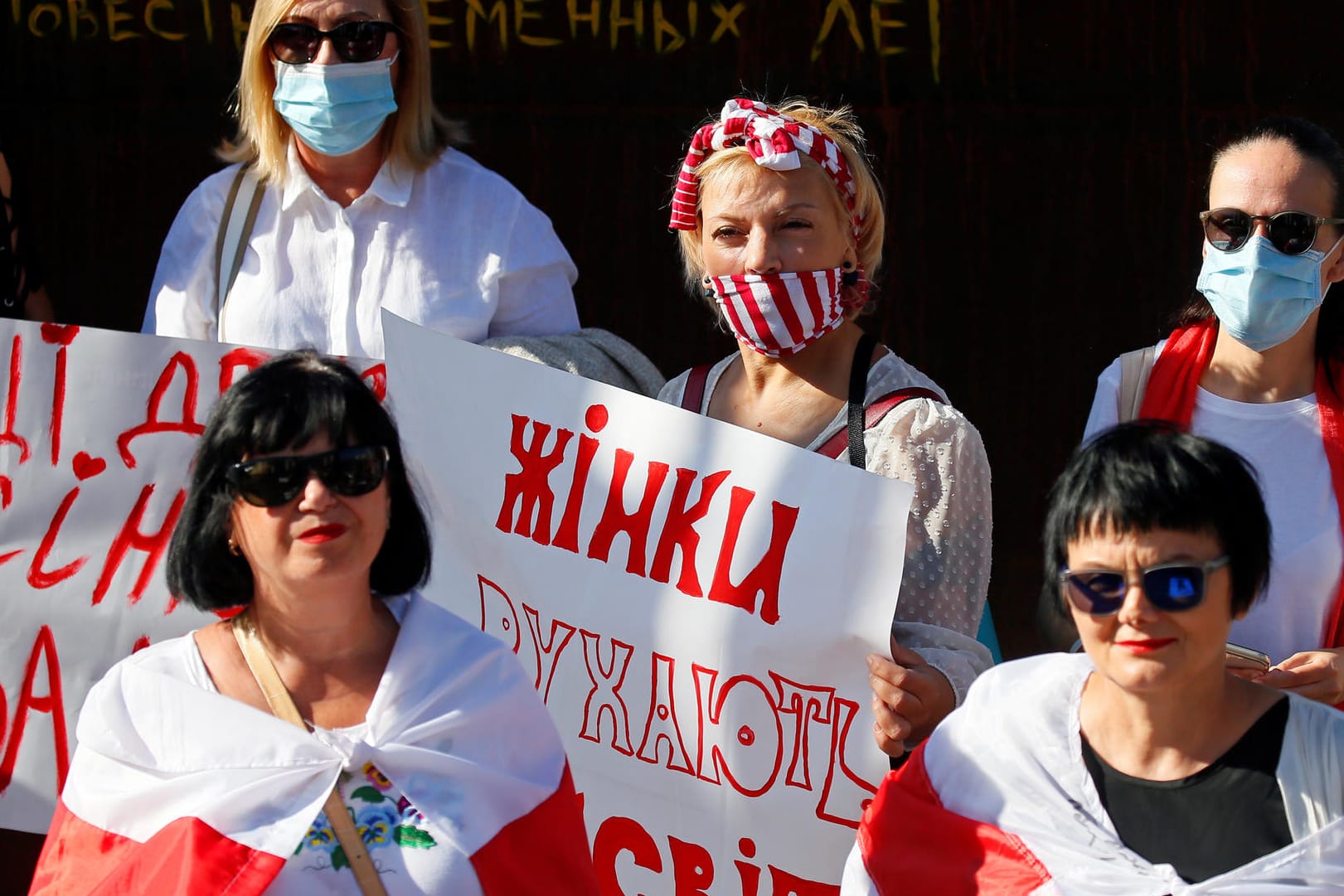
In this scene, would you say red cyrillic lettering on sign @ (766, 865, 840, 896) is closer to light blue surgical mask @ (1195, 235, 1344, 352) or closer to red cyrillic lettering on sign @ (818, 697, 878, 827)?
red cyrillic lettering on sign @ (818, 697, 878, 827)

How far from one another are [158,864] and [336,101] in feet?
5.84

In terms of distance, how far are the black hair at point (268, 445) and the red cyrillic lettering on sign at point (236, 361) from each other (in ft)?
2.91

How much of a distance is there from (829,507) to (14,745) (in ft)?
6.20

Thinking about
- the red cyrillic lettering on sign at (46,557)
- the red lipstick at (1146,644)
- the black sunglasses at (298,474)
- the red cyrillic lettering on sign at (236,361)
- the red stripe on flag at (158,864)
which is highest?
the black sunglasses at (298,474)

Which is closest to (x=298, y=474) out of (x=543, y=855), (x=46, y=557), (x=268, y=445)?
(x=268, y=445)

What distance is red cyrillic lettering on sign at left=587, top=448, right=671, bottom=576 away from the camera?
11.5 ft

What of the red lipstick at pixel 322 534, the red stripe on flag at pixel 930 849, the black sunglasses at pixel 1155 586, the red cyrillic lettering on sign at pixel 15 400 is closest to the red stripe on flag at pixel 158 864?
the red lipstick at pixel 322 534

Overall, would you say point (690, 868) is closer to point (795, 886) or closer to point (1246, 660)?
point (795, 886)

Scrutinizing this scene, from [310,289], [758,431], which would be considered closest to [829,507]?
[758,431]

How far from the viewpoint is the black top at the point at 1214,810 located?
2.54 m

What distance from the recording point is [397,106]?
398cm

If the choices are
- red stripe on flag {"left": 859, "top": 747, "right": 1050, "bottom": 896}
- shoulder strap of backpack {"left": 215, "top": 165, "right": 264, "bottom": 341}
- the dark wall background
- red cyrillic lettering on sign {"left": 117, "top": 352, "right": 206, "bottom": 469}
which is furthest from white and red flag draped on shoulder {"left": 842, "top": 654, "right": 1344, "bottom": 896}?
the dark wall background

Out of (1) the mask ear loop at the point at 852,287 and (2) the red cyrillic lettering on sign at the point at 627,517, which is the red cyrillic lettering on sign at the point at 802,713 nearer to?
(2) the red cyrillic lettering on sign at the point at 627,517

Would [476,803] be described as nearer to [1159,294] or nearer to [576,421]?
[576,421]
